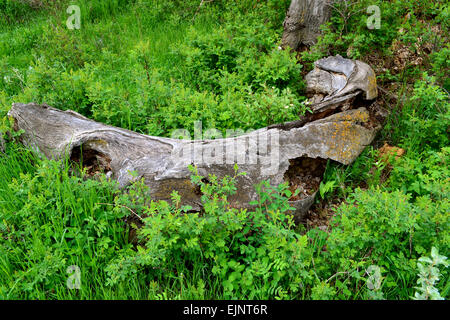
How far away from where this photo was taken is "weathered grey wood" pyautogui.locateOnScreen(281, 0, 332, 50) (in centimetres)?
580

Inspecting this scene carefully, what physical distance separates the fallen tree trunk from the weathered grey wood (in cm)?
245

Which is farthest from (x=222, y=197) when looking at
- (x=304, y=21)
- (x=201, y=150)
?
(x=304, y=21)

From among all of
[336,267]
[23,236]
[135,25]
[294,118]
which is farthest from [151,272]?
[135,25]

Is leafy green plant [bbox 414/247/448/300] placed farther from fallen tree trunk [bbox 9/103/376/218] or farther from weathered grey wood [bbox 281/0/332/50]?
weathered grey wood [bbox 281/0/332/50]

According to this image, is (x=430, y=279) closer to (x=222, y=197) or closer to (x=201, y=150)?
(x=222, y=197)

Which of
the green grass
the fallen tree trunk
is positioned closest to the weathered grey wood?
the green grass

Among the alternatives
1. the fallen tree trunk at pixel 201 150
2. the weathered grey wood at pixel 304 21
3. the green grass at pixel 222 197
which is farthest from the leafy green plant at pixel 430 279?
the weathered grey wood at pixel 304 21

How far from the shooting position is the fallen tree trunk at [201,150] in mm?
3278

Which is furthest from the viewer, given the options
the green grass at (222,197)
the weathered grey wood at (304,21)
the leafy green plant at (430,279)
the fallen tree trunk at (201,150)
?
the weathered grey wood at (304,21)

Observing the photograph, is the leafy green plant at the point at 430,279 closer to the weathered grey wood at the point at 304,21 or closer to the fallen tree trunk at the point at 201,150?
the fallen tree trunk at the point at 201,150

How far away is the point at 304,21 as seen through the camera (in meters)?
5.89

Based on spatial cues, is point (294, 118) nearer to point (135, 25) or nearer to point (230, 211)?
point (230, 211)

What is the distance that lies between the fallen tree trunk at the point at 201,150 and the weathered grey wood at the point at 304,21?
2447 millimetres

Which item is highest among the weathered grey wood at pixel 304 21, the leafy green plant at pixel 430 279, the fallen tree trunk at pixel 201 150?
the weathered grey wood at pixel 304 21
